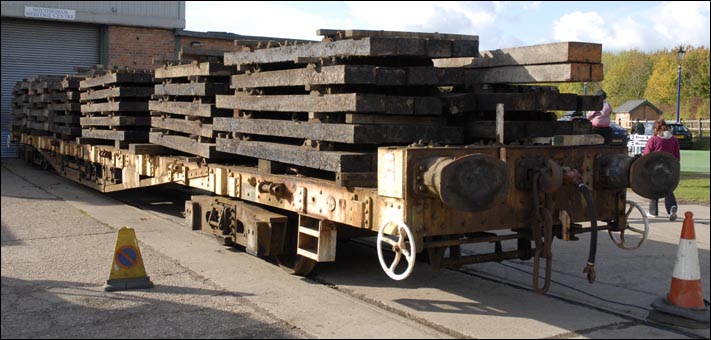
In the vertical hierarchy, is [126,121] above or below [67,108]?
below

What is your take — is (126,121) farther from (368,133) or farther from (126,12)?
(126,12)

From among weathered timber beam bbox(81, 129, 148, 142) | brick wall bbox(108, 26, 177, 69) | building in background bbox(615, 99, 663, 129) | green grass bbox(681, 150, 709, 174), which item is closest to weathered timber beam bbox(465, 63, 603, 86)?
weathered timber beam bbox(81, 129, 148, 142)

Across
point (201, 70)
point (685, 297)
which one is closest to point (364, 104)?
point (685, 297)

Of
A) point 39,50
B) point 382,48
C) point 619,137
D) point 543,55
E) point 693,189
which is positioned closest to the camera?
point 382,48

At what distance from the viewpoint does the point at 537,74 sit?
18.7ft

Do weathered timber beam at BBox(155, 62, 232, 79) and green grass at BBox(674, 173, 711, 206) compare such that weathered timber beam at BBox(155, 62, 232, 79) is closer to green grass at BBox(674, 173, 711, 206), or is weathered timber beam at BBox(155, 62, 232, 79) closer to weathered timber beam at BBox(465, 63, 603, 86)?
weathered timber beam at BBox(465, 63, 603, 86)

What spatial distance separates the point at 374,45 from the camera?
5.38 meters

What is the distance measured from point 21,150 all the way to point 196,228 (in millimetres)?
15146

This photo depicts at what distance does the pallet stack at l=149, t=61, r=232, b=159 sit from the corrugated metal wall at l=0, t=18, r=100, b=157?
51.5ft

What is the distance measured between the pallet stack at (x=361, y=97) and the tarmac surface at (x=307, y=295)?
3.60 ft

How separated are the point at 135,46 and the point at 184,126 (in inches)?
676

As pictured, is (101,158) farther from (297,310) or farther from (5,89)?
(5,89)

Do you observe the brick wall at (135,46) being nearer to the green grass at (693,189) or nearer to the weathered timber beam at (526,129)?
the green grass at (693,189)

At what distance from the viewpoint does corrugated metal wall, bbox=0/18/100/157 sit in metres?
23.0
